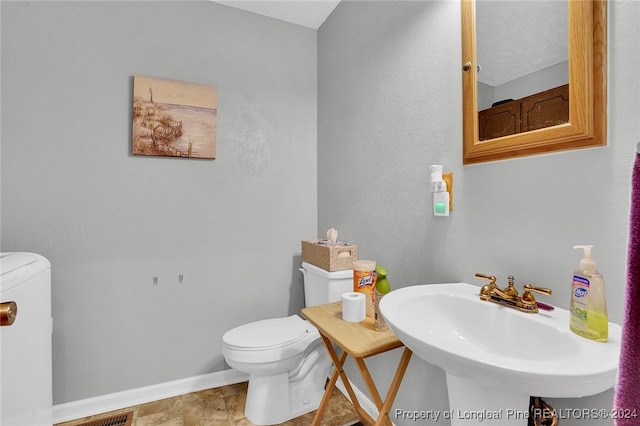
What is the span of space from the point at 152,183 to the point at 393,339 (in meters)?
1.62

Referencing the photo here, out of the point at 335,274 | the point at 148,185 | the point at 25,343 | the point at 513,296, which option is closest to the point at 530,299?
the point at 513,296

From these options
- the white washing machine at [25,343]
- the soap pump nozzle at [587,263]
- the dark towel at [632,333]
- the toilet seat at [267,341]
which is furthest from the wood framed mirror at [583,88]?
the white washing machine at [25,343]

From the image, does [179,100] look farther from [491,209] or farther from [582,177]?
Result: [582,177]

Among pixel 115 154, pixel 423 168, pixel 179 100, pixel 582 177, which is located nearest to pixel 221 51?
pixel 179 100

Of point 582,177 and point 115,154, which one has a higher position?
point 115,154

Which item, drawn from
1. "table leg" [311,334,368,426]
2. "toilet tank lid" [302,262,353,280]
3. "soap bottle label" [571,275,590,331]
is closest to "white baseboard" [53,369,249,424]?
"table leg" [311,334,368,426]

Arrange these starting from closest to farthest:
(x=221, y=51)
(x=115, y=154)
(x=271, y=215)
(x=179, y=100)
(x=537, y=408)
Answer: (x=537, y=408), (x=115, y=154), (x=179, y=100), (x=221, y=51), (x=271, y=215)

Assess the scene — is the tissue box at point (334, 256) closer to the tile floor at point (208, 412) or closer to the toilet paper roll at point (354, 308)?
the toilet paper roll at point (354, 308)

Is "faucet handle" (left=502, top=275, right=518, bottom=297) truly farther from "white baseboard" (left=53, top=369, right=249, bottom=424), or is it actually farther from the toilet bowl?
"white baseboard" (left=53, top=369, right=249, bottom=424)

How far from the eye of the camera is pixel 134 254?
174cm

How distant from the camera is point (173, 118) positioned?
1.80m

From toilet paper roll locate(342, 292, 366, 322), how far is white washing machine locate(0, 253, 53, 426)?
0.98 m

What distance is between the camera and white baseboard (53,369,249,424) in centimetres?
160

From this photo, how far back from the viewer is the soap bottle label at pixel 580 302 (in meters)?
0.68
